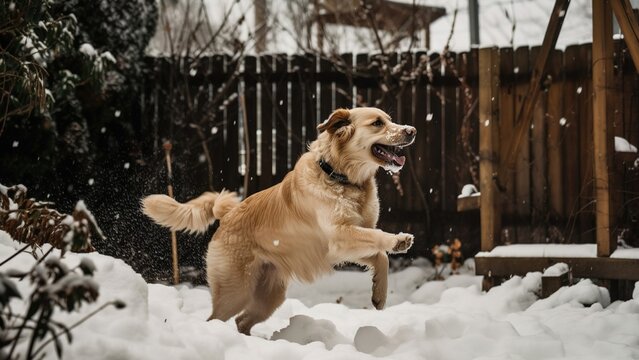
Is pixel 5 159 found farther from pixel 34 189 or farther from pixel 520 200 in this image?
pixel 520 200

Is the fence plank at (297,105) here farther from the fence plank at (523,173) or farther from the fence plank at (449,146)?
the fence plank at (523,173)

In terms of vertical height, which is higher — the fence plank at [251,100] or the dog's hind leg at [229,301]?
the fence plank at [251,100]

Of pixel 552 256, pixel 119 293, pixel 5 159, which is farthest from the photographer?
pixel 5 159

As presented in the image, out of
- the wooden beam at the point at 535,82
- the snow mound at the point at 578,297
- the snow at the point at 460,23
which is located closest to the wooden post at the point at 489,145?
the wooden beam at the point at 535,82

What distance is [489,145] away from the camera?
5.37m

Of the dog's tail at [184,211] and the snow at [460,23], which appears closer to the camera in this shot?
the dog's tail at [184,211]

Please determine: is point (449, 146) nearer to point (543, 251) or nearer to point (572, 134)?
point (572, 134)

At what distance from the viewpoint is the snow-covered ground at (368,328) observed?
2.05m

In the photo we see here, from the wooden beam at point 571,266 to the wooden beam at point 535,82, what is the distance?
0.86 metres

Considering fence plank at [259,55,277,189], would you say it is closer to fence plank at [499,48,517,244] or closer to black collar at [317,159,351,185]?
fence plank at [499,48,517,244]

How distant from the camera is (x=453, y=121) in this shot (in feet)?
24.2

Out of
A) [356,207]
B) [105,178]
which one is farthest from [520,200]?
[105,178]

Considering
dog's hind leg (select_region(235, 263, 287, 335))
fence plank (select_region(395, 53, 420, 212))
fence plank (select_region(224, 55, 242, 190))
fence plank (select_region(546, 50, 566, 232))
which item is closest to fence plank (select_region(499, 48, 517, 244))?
fence plank (select_region(546, 50, 566, 232))

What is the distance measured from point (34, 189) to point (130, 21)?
2.38m
